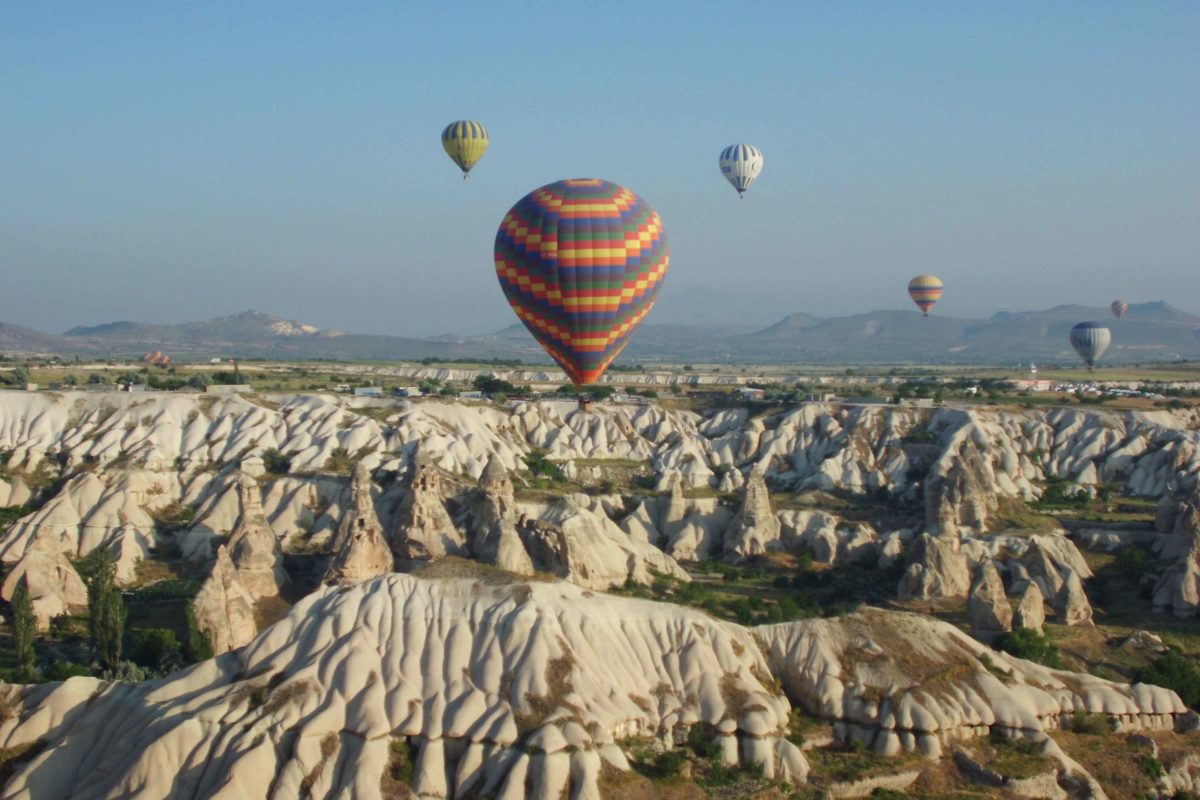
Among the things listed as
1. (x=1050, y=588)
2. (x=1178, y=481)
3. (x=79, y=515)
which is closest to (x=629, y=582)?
(x=1050, y=588)

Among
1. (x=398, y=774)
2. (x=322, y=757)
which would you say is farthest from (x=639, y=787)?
(x=322, y=757)

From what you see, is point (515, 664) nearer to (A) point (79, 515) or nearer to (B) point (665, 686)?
(B) point (665, 686)

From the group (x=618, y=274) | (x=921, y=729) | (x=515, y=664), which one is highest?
(x=618, y=274)

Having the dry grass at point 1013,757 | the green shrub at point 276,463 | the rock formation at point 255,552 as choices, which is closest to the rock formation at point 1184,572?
the dry grass at point 1013,757

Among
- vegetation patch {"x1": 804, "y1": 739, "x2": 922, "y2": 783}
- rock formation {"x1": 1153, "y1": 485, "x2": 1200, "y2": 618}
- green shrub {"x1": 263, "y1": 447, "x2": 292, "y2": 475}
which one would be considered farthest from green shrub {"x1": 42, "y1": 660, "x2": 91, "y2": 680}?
rock formation {"x1": 1153, "y1": 485, "x2": 1200, "y2": 618}

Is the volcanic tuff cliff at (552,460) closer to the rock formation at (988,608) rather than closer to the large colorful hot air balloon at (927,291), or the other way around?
the rock formation at (988,608)

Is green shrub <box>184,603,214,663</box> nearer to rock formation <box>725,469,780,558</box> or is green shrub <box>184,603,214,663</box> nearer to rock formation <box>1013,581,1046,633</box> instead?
rock formation <box>1013,581,1046,633</box>

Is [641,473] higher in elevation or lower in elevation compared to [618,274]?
lower
